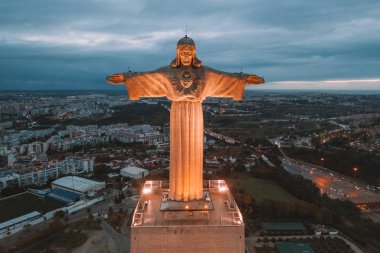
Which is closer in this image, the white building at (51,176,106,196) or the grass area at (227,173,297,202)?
the grass area at (227,173,297,202)

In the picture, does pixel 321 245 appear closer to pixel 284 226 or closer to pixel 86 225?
pixel 284 226

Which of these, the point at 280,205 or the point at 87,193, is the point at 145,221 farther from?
the point at 87,193

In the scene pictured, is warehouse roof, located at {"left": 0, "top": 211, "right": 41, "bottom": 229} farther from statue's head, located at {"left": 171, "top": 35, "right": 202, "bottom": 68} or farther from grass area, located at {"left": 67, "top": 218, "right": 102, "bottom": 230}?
statue's head, located at {"left": 171, "top": 35, "right": 202, "bottom": 68}

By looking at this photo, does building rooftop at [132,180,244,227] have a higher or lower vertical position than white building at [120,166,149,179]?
higher

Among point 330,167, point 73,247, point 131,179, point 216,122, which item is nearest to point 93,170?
point 131,179

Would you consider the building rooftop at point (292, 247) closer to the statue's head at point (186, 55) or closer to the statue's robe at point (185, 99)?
the statue's robe at point (185, 99)

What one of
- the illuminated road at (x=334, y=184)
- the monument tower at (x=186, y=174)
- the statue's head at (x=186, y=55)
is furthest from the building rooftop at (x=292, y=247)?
the statue's head at (x=186, y=55)

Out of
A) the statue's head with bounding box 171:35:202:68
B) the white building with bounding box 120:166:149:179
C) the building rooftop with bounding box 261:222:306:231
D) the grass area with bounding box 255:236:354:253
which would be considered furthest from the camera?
the white building with bounding box 120:166:149:179

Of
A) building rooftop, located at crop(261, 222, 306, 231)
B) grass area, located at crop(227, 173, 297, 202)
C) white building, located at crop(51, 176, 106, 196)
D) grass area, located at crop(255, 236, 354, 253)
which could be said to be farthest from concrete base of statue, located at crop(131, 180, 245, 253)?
white building, located at crop(51, 176, 106, 196)
